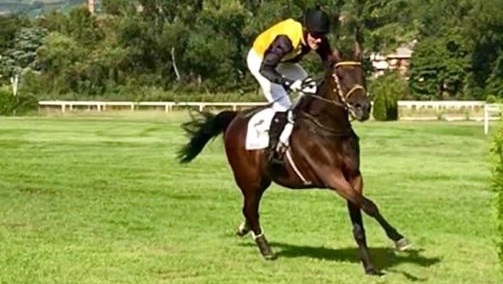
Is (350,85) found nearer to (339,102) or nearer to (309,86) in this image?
(339,102)

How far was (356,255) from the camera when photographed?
12.2 meters

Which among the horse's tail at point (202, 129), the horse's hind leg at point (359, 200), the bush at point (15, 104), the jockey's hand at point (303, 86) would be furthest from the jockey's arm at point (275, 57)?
the bush at point (15, 104)

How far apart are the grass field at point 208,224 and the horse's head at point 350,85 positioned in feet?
3.98

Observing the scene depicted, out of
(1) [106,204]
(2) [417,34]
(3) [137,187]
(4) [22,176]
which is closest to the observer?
(1) [106,204]

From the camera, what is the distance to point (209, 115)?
13.2m

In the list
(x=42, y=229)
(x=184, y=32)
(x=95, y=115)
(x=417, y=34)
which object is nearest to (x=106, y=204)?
(x=42, y=229)

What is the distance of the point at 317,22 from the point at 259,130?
1.46m

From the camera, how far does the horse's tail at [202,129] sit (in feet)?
42.8

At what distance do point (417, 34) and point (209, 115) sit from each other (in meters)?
84.9

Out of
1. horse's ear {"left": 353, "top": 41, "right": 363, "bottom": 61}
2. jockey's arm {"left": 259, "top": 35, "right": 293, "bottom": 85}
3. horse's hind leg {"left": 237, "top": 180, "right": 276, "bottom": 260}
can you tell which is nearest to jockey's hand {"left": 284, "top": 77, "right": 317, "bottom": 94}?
jockey's arm {"left": 259, "top": 35, "right": 293, "bottom": 85}

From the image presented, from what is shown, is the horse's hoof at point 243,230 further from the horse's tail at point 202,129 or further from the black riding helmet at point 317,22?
the black riding helmet at point 317,22

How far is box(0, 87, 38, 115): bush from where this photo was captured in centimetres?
5847

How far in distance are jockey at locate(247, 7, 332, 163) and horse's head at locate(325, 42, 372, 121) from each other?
9.8 inches

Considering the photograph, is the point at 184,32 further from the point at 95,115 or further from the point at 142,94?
the point at 95,115
